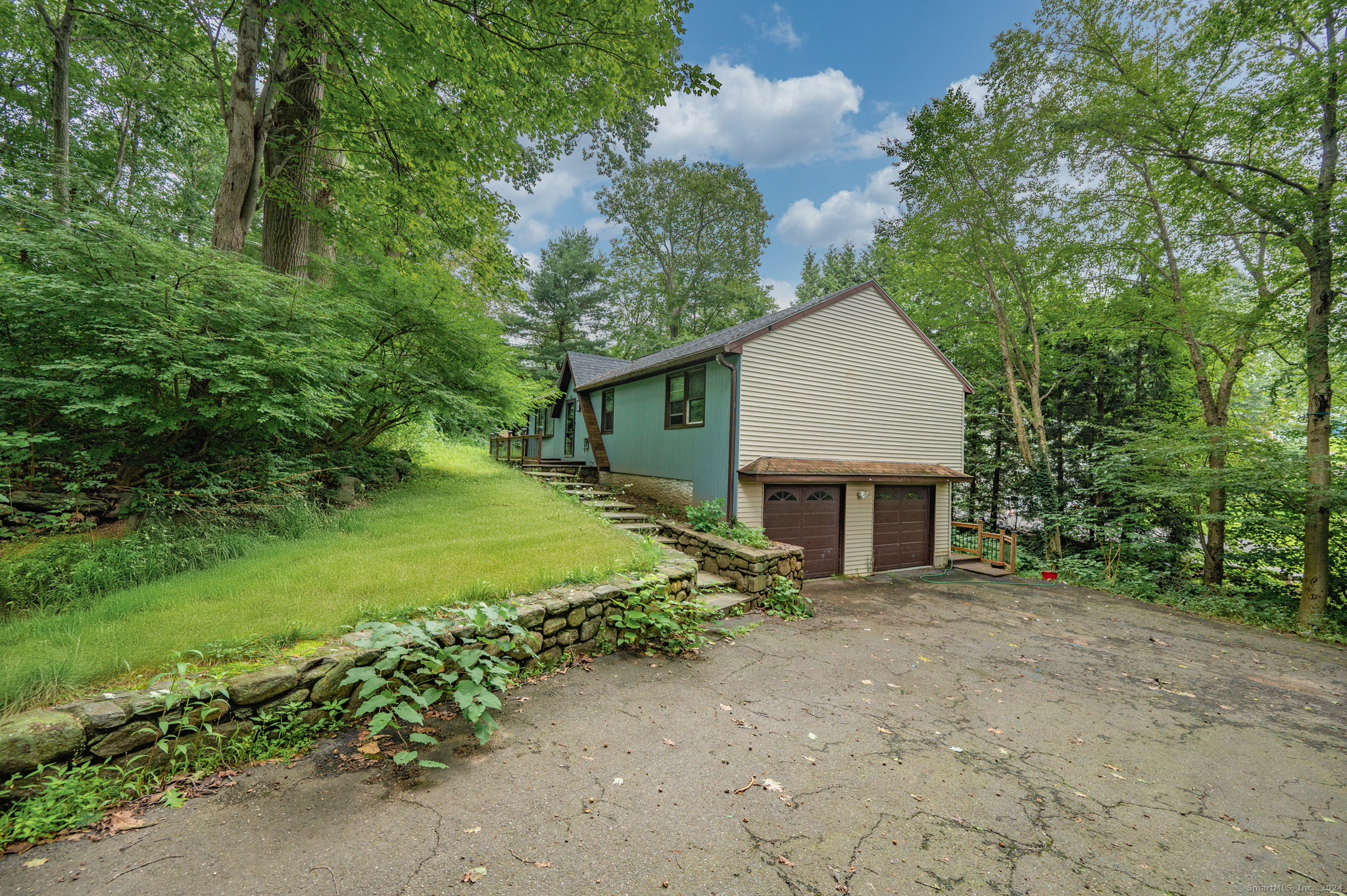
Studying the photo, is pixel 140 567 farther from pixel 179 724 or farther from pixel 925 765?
pixel 925 765

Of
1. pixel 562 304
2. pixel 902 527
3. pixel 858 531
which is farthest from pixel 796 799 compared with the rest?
pixel 562 304

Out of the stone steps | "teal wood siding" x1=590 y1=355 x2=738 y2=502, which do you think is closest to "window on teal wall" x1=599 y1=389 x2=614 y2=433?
"teal wood siding" x1=590 y1=355 x2=738 y2=502

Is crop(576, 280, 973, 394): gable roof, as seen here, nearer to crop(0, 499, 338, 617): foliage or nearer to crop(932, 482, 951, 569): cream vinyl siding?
crop(932, 482, 951, 569): cream vinyl siding

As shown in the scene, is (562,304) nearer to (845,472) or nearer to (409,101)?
(409,101)

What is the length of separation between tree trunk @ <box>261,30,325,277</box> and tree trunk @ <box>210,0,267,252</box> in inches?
47.2

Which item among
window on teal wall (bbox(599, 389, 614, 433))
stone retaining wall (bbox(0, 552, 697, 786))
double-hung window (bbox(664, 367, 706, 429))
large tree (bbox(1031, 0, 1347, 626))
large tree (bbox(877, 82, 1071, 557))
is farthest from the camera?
window on teal wall (bbox(599, 389, 614, 433))

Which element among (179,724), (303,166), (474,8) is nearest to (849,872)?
(179,724)

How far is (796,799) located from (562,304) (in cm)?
2704

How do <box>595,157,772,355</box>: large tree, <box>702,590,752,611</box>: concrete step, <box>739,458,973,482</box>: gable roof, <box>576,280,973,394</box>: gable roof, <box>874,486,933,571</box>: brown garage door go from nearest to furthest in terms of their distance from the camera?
<box>702,590,752,611</box>: concrete step, <box>739,458,973,482</box>: gable roof, <box>576,280,973,394</box>: gable roof, <box>874,486,933,571</box>: brown garage door, <box>595,157,772,355</box>: large tree

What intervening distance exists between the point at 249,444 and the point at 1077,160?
1758 cm

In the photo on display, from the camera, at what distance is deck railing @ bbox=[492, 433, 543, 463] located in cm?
1737

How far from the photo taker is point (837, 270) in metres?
30.8

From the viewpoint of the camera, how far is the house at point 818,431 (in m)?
9.32

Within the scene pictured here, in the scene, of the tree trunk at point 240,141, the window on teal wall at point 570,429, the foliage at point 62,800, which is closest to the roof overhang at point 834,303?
the tree trunk at point 240,141
